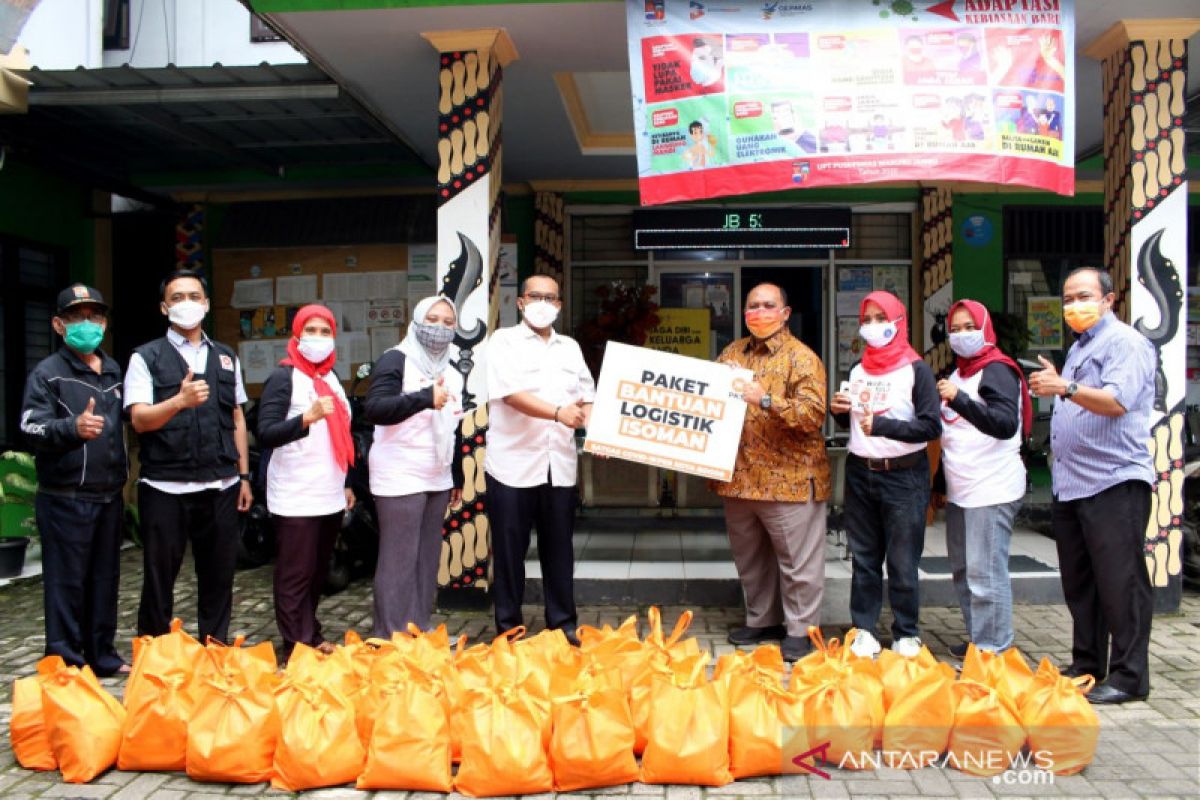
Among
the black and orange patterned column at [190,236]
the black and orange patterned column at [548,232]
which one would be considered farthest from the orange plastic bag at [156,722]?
the black and orange patterned column at [190,236]

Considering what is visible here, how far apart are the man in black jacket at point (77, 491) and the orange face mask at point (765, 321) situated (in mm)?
3252

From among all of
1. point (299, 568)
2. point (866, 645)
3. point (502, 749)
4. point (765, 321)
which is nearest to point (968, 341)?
point (765, 321)

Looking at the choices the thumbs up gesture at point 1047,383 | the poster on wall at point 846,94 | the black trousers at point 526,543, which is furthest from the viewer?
the poster on wall at point 846,94

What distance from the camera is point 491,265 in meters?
5.71

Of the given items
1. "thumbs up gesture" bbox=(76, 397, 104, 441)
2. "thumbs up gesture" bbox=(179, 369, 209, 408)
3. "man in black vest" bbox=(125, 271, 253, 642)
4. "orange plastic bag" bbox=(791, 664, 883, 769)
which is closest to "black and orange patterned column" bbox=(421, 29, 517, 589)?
"man in black vest" bbox=(125, 271, 253, 642)

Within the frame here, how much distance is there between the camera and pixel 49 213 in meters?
8.55

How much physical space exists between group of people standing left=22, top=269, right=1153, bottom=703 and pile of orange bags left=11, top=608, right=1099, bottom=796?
104 cm

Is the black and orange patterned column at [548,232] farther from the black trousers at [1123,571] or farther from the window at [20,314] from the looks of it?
the black trousers at [1123,571]

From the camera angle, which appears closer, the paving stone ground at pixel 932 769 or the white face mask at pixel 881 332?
the paving stone ground at pixel 932 769

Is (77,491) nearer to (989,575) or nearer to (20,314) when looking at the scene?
(989,575)

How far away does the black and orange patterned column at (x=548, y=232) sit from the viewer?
9.26 meters

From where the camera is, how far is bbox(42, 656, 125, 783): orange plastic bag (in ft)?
11.2

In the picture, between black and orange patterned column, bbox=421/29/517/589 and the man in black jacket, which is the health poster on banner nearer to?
black and orange patterned column, bbox=421/29/517/589

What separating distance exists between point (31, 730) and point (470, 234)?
11.2 ft
